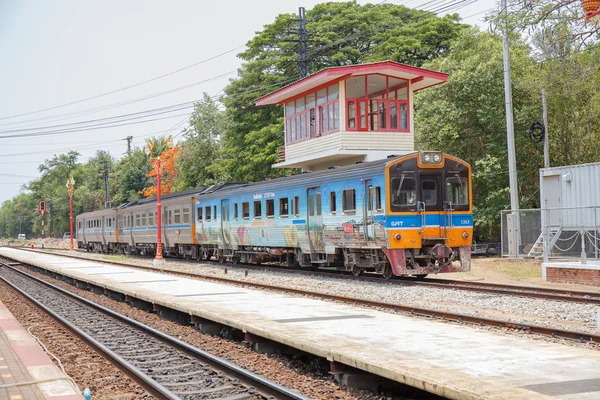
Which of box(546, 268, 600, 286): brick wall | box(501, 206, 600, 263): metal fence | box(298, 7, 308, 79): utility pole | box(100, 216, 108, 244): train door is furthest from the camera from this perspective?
box(100, 216, 108, 244): train door

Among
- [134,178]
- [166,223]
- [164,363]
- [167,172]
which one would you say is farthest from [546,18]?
[134,178]

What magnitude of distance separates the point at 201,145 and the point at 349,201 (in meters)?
40.7

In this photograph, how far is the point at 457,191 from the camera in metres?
18.6

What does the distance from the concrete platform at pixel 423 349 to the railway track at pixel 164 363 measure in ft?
2.50

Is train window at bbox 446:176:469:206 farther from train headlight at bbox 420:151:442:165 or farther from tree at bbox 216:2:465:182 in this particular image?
tree at bbox 216:2:465:182

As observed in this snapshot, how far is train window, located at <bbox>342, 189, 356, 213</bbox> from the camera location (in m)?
18.9

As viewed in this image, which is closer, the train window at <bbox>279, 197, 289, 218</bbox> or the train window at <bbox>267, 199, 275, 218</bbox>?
the train window at <bbox>279, 197, 289, 218</bbox>

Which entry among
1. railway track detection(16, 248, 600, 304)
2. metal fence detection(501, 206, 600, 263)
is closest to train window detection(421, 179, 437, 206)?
railway track detection(16, 248, 600, 304)

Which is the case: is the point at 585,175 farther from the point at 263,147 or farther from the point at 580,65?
the point at 263,147

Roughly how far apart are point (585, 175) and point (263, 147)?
22.5 metres

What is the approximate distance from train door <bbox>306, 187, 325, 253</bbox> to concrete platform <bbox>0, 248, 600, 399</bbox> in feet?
24.6

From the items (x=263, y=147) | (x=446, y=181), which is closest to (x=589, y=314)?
(x=446, y=181)

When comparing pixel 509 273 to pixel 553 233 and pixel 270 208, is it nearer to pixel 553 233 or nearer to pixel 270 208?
pixel 553 233

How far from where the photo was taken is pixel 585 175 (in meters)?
22.4
